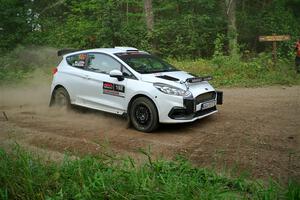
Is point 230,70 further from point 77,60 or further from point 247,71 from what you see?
point 77,60

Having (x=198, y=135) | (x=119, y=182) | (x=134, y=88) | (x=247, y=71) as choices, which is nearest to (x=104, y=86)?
(x=134, y=88)

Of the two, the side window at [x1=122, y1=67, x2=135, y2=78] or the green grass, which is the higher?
the side window at [x1=122, y1=67, x2=135, y2=78]

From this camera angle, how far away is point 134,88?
809 cm

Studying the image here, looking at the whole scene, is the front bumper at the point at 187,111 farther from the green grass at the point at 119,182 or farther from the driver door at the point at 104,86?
the green grass at the point at 119,182

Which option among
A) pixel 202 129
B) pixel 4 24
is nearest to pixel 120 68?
Result: pixel 202 129

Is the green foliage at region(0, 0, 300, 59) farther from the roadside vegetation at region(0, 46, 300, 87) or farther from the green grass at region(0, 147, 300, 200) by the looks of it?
the green grass at region(0, 147, 300, 200)

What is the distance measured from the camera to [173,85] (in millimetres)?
7871

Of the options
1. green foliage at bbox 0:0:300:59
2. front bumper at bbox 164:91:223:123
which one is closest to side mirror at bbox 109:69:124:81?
front bumper at bbox 164:91:223:123

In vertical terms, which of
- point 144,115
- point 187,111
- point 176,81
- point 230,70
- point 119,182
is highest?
point 230,70

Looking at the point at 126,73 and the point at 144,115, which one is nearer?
the point at 144,115

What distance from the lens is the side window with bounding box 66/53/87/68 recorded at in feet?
31.0

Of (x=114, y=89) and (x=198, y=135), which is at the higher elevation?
(x=114, y=89)

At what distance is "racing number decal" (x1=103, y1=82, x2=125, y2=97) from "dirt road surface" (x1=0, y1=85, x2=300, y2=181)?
0.73 m

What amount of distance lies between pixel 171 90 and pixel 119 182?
330 cm
